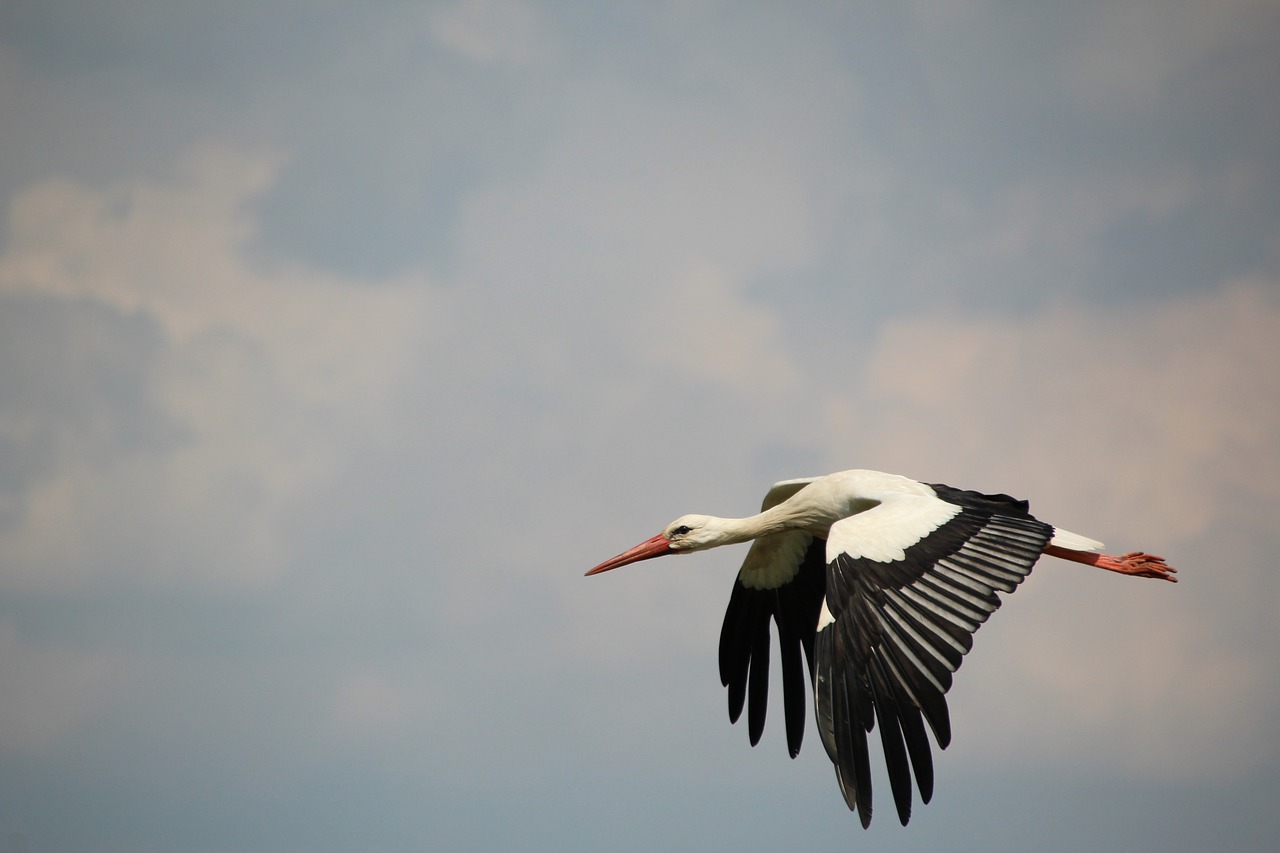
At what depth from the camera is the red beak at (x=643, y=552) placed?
1458 centimetres

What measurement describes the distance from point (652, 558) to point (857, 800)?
537 cm

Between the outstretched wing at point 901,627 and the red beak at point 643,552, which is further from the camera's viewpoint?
the red beak at point 643,552

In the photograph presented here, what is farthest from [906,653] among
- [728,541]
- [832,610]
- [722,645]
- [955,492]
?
[722,645]

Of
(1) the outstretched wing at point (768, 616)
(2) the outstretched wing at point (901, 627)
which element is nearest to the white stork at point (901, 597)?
(2) the outstretched wing at point (901, 627)

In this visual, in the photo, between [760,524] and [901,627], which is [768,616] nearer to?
[760,524]

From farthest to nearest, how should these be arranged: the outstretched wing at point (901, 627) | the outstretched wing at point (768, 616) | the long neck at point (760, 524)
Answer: the outstretched wing at point (768, 616) < the long neck at point (760, 524) < the outstretched wing at point (901, 627)

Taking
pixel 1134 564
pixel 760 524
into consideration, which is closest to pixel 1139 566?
pixel 1134 564

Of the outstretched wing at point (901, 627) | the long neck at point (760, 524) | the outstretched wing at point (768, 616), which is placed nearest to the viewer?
the outstretched wing at point (901, 627)

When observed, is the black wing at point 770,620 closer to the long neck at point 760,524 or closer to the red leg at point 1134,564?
the long neck at point 760,524

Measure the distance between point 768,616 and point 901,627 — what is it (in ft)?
17.6

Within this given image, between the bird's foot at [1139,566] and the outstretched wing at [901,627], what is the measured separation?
336 cm

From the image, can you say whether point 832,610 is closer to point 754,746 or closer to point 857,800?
point 857,800

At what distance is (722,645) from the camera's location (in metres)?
15.3

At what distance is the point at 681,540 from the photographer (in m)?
14.5
